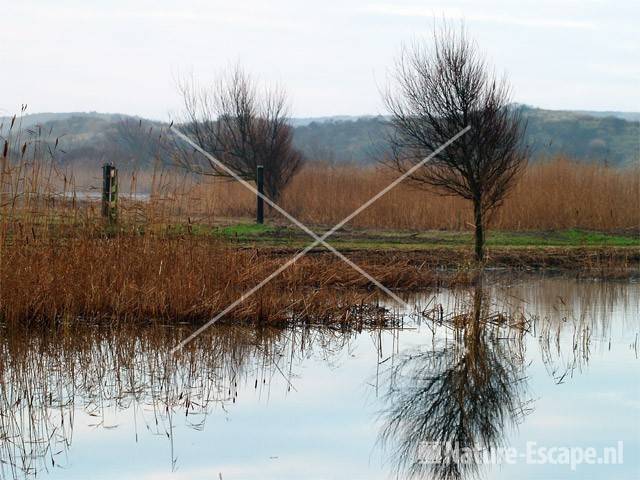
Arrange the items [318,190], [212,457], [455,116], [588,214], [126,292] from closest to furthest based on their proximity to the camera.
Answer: [212,457]
[126,292]
[455,116]
[588,214]
[318,190]

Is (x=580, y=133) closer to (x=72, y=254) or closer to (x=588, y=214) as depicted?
(x=588, y=214)

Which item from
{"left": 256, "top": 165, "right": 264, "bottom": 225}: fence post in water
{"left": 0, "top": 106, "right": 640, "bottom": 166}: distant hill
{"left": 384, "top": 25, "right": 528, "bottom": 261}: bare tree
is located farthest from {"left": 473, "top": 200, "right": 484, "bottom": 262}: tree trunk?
{"left": 0, "top": 106, "right": 640, "bottom": 166}: distant hill

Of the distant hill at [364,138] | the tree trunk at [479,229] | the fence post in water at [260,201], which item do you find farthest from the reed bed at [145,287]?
the distant hill at [364,138]

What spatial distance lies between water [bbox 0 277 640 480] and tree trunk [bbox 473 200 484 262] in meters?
5.63

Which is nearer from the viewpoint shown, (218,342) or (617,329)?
(218,342)

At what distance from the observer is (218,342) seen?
906 cm

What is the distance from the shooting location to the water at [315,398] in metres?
5.78

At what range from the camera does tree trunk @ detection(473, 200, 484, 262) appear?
16.0 metres

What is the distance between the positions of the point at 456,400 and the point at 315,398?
3.45 ft

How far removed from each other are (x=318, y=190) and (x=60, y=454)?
19922 millimetres

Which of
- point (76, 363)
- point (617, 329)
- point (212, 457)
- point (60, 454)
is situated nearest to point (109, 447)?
point (60, 454)
